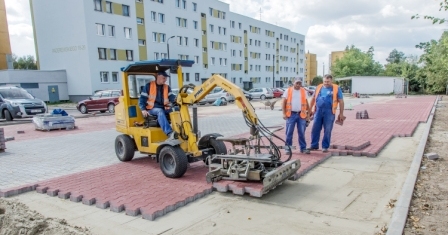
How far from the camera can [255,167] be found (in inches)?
195

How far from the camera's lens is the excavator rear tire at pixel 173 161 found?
17.8 ft

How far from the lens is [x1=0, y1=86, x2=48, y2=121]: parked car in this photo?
16.6 m

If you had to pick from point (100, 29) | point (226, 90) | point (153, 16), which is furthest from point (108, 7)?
point (226, 90)

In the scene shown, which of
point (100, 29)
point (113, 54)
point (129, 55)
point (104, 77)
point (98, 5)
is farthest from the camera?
point (129, 55)

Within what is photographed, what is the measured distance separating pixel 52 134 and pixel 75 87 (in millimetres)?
24534

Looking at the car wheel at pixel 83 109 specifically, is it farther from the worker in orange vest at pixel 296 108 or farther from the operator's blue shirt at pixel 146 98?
the worker in orange vest at pixel 296 108

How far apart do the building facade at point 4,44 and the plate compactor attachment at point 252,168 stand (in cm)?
4515

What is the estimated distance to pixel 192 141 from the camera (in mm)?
5832

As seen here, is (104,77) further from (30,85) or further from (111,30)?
(30,85)

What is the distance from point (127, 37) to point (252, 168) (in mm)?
36025

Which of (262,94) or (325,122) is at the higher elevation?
(325,122)

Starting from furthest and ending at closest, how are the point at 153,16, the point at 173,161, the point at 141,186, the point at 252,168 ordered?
the point at 153,16 < the point at 173,161 < the point at 141,186 < the point at 252,168

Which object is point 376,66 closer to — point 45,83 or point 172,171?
point 45,83

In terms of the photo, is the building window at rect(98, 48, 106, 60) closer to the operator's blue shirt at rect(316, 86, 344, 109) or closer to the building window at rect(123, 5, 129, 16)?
the building window at rect(123, 5, 129, 16)
